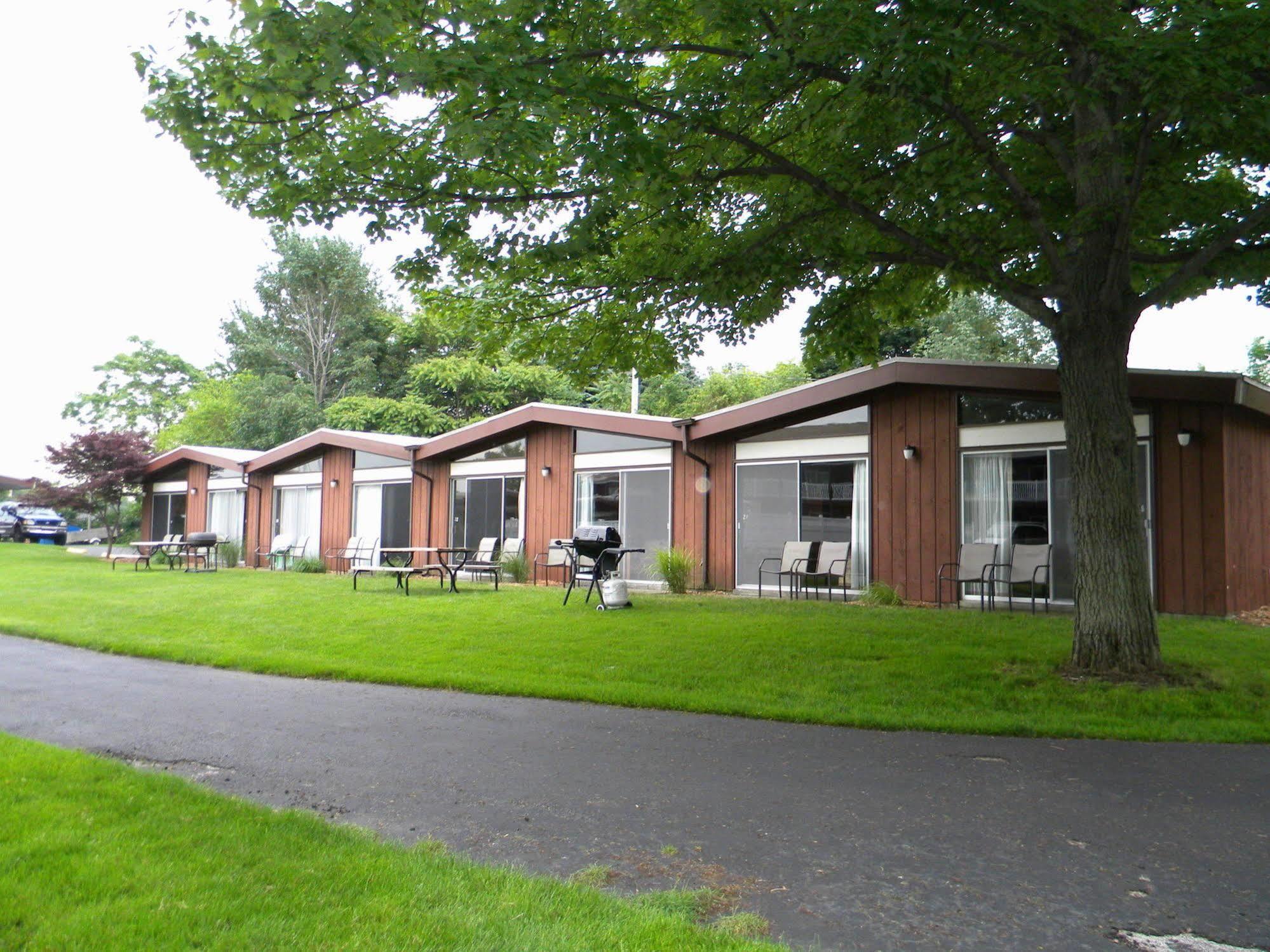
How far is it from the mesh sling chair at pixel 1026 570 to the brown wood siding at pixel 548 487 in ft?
24.6

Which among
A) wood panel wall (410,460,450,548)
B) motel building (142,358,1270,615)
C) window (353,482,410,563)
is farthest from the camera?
window (353,482,410,563)

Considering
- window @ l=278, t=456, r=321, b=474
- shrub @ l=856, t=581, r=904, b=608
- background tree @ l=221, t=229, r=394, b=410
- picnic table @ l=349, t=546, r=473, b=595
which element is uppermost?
background tree @ l=221, t=229, r=394, b=410

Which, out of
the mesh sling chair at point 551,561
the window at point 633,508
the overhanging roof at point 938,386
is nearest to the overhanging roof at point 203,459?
the mesh sling chair at point 551,561

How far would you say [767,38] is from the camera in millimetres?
6508

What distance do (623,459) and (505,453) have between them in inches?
120

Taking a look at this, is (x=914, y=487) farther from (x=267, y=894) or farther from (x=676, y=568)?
(x=267, y=894)

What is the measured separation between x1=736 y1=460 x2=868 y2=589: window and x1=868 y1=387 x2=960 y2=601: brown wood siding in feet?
0.88

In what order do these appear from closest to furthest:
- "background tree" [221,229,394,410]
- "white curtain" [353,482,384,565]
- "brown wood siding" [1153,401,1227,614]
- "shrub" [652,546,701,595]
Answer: "brown wood siding" [1153,401,1227,614]
"shrub" [652,546,701,595]
"white curtain" [353,482,384,565]
"background tree" [221,229,394,410]

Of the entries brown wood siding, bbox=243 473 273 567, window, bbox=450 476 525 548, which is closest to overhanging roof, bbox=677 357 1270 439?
window, bbox=450 476 525 548

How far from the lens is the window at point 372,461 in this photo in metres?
20.3

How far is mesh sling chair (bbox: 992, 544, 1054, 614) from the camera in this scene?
11266 millimetres

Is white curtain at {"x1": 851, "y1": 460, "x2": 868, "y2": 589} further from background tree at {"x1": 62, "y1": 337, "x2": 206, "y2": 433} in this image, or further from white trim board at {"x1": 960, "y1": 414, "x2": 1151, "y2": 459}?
background tree at {"x1": 62, "y1": 337, "x2": 206, "y2": 433}

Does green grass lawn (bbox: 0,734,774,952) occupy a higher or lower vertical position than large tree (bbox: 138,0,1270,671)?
lower

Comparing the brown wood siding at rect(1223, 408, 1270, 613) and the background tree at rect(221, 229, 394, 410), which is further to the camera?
the background tree at rect(221, 229, 394, 410)
